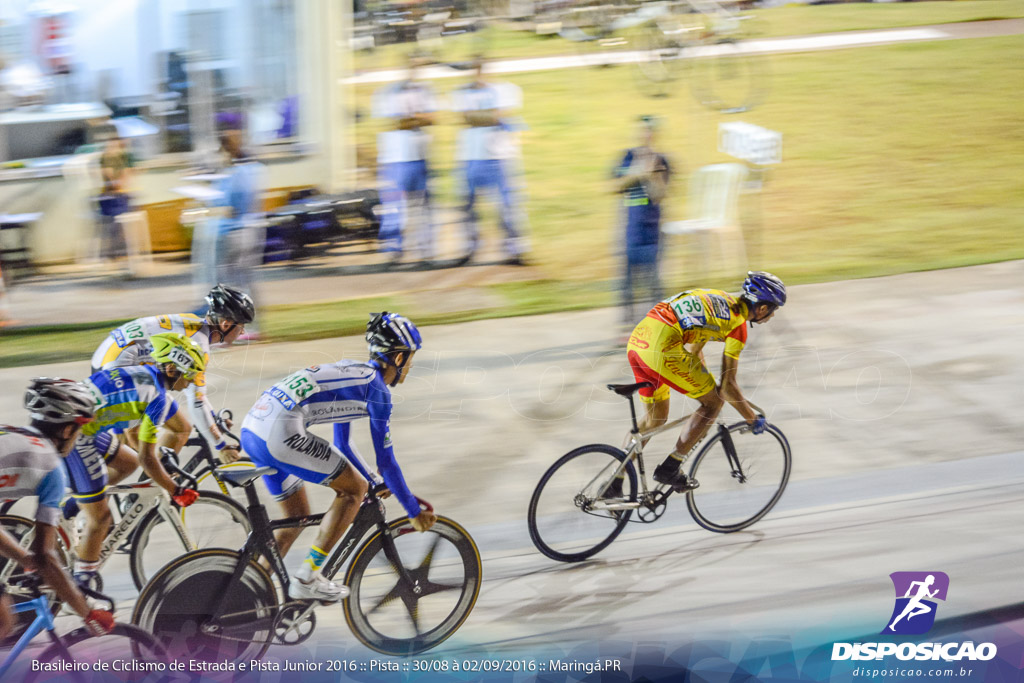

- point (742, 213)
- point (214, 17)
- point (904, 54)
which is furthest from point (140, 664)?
point (904, 54)

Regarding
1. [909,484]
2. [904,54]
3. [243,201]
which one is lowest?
[909,484]

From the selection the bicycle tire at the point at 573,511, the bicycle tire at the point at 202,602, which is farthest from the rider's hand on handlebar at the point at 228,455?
the bicycle tire at the point at 573,511

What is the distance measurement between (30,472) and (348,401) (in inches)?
48.2

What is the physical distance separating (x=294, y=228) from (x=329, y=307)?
1.27 metres

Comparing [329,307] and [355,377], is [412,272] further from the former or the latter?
[355,377]

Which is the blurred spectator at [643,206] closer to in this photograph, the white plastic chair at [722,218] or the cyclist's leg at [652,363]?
the white plastic chair at [722,218]

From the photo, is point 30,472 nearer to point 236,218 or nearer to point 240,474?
point 240,474

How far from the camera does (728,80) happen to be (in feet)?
43.7

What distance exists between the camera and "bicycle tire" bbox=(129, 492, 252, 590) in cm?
459

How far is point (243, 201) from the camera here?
7668 millimetres

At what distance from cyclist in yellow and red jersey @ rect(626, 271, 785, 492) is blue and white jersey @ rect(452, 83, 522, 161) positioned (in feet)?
13.3

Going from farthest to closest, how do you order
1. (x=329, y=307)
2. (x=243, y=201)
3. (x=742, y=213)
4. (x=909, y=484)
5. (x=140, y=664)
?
(x=742, y=213) → (x=329, y=307) → (x=243, y=201) → (x=909, y=484) → (x=140, y=664)

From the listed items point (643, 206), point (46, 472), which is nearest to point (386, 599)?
point (46, 472)

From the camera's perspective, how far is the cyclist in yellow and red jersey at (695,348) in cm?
516
